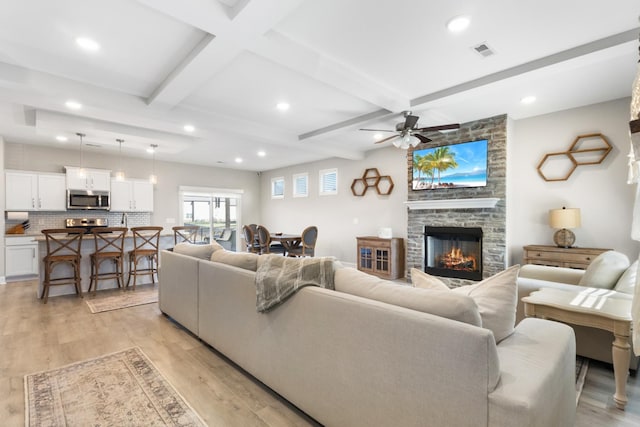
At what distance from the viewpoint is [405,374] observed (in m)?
1.33

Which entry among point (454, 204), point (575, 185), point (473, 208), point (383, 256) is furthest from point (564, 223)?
point (383, 256)

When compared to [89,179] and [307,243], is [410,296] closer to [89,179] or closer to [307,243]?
[307,243]

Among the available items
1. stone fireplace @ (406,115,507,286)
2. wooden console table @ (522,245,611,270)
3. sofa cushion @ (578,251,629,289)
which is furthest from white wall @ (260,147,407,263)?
sofa cushion @ (578,251,629,289)

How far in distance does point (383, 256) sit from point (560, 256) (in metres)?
2.82

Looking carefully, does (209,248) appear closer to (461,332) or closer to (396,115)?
(461,332)

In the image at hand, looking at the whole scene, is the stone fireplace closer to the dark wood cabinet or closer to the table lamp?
the dark wood cabinet

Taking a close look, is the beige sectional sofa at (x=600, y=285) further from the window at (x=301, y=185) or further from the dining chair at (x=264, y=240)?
the window at (x=301, y=185)

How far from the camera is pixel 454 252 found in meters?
5.38

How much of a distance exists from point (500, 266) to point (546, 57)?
2.90 m

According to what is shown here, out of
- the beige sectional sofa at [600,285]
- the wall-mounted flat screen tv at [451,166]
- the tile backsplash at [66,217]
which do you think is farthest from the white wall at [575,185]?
the tile backsplash at [66,217]

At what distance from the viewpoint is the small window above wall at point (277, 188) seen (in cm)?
939

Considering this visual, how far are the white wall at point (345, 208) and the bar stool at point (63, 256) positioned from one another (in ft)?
16.5

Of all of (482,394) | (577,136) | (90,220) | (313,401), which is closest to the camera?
(482,394)

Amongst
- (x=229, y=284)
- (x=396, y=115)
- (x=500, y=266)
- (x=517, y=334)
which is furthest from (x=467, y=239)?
(x=229, y=284)
